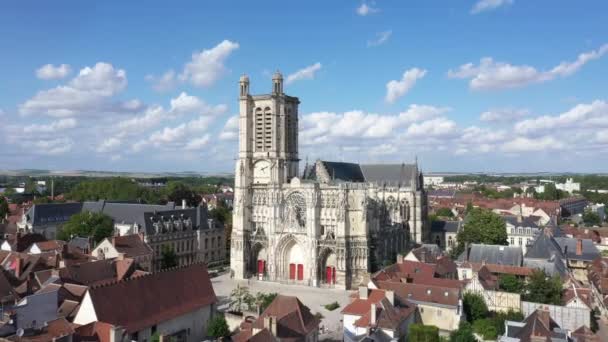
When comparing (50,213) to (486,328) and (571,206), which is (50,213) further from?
(571,206)

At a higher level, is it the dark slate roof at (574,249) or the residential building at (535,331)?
the dark slate roof at (574,249)

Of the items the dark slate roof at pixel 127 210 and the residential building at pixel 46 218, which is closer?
the dark slate roof at pixel 127 210

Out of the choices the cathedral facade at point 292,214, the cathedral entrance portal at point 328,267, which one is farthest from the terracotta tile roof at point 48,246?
the cathedral entrance portal at point 328,267

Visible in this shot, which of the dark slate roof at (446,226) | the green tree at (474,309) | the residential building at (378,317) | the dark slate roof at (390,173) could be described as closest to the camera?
the residential building at (378,317)

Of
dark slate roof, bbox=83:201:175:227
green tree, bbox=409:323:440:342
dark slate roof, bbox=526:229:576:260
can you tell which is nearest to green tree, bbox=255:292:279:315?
green tree, bbox=409:323:440:342

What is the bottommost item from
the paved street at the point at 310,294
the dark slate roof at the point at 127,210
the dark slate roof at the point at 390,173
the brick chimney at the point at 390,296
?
the paved street at the point at 310,294

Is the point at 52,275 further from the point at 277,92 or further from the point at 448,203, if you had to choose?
the point at 448,203

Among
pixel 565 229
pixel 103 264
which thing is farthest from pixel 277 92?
pixel 565 229

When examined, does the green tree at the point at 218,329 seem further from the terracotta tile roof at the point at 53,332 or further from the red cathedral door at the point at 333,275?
the red cathedral door at the point at 333,275
